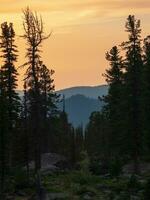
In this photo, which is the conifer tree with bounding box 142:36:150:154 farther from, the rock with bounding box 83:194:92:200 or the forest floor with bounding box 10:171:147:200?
the rock with bounding box 83:194:92:200

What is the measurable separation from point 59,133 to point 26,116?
60.2 ft

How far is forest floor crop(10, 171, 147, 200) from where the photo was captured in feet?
132

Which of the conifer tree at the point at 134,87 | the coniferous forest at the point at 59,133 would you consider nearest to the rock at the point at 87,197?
the coniferous forest at the point at 59,133

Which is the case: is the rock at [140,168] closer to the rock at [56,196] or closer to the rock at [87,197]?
the rock at [56,196]

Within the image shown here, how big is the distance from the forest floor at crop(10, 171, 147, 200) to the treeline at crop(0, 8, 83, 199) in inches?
85.8

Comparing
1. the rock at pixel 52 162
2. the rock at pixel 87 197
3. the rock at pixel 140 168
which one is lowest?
the rock at pixel 87 197

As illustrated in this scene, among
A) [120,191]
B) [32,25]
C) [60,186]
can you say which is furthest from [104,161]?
[32,25]

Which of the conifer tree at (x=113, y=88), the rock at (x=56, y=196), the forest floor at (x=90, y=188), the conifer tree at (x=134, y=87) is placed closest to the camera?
the rock at (x=56, y=196)

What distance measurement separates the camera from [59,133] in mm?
87000

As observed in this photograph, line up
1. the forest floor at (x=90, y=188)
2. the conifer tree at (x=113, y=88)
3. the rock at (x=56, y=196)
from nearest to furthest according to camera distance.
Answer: the rock at (x=56, y=196)
the forest floor at (x=90, y=188)
the conifer tree at (x=113, y=88)

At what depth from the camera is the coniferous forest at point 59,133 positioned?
143 ft

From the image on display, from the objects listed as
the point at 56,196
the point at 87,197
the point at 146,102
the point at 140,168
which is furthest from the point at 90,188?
the point at 146,102

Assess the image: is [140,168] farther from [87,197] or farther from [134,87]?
[87,197]

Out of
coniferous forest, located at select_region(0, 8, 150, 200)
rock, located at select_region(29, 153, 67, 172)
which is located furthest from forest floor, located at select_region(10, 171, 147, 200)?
rock, located at select_region(29, 153, 67, 172)
